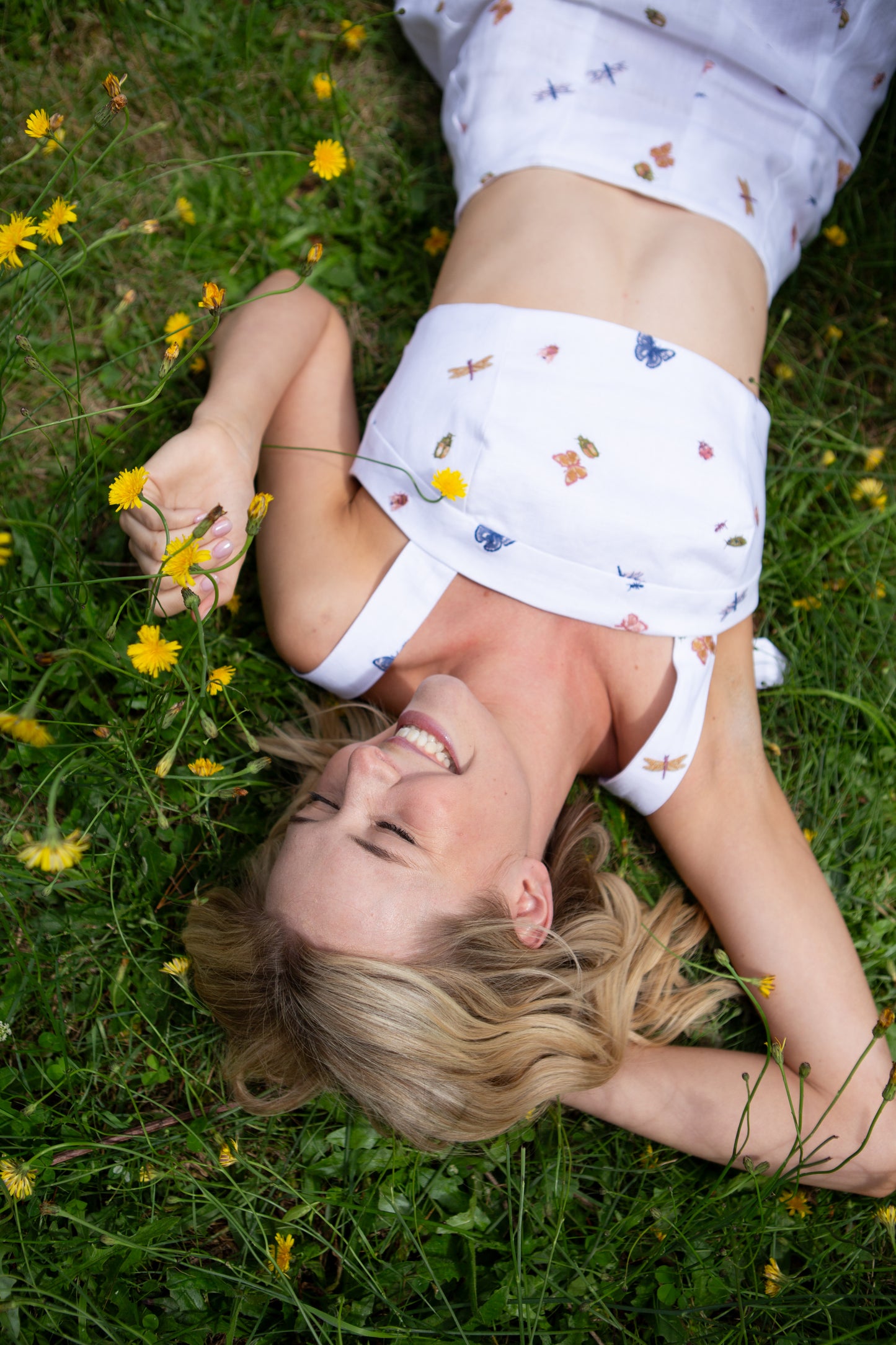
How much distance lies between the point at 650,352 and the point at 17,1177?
2.14 metres

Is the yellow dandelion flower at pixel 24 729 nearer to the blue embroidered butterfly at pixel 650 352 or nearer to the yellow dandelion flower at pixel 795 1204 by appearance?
the blue embroidered butterfly at pixel 650 352

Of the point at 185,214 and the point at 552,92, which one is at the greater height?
the point at 552,92

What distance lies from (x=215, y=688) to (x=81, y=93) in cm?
216

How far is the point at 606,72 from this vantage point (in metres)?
2.28

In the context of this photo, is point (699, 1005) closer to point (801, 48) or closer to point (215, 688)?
point (215, 688)

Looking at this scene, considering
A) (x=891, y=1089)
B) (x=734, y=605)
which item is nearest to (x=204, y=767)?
(x=734, y=605)

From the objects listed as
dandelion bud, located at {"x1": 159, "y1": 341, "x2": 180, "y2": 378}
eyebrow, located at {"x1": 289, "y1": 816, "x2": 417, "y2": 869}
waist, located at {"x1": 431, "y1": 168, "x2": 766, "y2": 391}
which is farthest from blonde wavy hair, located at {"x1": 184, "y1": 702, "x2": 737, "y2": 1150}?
waist, located at {"x1": 431, "y1": 168, "x2": 766, "y2": 391}

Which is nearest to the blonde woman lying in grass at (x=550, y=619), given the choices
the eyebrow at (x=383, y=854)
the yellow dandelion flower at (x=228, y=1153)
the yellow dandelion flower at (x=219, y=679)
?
the eyebrow at (x=383, y=854)

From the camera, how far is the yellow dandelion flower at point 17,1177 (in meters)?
1.63

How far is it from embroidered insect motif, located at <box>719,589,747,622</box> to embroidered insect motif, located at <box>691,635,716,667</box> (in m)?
0.06

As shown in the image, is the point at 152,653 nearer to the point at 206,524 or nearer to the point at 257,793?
the point at 206,524

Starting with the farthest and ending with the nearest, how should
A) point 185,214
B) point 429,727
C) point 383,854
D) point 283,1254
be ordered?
point 185,214 → point 283,1254 → point 429,727 → point 383,854

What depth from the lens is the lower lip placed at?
179cm

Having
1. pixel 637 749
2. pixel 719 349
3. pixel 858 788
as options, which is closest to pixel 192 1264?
pixel 637 749
